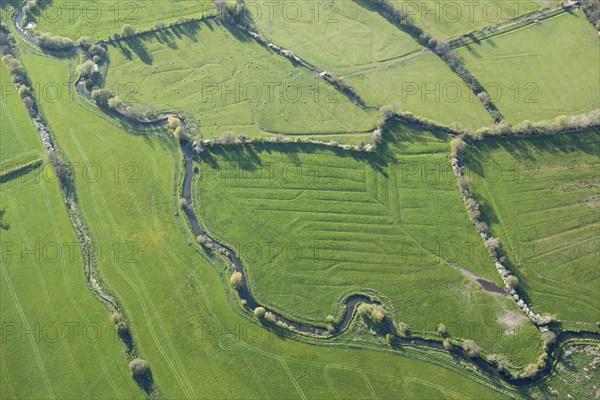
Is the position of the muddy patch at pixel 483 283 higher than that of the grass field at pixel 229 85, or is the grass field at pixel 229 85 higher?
the grass field at pixel 229 85

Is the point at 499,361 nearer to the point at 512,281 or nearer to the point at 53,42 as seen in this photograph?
the point at 512,281

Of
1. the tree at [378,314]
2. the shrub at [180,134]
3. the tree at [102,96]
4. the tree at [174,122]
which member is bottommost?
the tree at [378,314]

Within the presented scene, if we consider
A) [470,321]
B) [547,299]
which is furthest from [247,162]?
[547,299]

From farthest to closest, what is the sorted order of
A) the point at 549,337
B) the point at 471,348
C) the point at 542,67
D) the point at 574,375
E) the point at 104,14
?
1. the point at 104,14
2. the point at 542,67
3. the point at 549,337
4. the point at 471,348
5. the point at 574,375

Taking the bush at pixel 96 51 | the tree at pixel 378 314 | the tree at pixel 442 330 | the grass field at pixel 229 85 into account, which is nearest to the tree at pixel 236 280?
the tree at pixel 378 314

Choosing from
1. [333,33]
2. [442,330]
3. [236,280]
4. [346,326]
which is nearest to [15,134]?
[236,280]

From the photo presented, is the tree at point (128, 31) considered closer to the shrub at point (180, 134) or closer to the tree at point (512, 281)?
the shrub at point (180, 134)

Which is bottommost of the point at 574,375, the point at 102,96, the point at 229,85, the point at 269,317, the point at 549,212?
the point at 574,375
